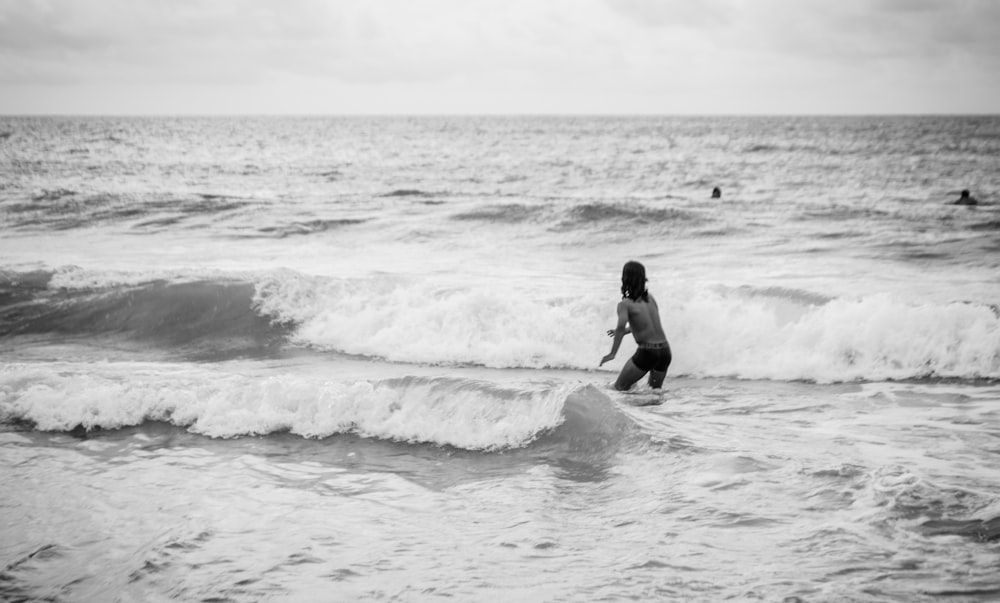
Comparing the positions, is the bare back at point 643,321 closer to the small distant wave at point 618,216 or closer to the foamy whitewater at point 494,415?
the foamy whitewater at point 494,415

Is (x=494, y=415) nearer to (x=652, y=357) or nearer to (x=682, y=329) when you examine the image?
(x=652, y=357)

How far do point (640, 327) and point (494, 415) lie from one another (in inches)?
70.3

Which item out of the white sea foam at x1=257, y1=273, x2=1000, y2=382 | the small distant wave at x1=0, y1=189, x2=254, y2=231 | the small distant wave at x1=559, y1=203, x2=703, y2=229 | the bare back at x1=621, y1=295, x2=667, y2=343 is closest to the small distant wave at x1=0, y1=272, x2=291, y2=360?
the white sea foam at x1=257, y1=273, x2=1000, y2=382

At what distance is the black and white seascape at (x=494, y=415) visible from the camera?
427 cm

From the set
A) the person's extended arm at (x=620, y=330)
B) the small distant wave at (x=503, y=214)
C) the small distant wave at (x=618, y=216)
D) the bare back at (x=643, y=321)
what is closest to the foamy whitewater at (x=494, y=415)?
the small distant wave at (x=618, y=216)

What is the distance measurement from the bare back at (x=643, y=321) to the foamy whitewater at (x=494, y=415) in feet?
2.26

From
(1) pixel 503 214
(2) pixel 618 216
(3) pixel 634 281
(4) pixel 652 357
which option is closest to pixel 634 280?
(3) pixel 634 281

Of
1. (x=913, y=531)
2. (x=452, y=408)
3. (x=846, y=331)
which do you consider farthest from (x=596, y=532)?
(x=846, y=331)

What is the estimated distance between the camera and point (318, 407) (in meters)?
7.29

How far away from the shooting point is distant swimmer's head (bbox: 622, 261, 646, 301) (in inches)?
298

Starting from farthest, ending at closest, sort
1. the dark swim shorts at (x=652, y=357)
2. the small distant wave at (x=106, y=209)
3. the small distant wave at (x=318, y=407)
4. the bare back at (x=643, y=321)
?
the small distant wave at (x=106, y=209), the dark swim shorts at (x=652, y=357), the bare back at (x=643, y=321), the small distant wave at (x=318, y=407)

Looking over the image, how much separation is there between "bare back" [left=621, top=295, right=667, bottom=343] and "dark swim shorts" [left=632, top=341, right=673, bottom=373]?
0.06 m

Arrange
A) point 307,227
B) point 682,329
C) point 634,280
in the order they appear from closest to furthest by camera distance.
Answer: point 634,280 < point 682,329 < point 307,227

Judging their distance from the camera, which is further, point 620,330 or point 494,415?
point 620,330
